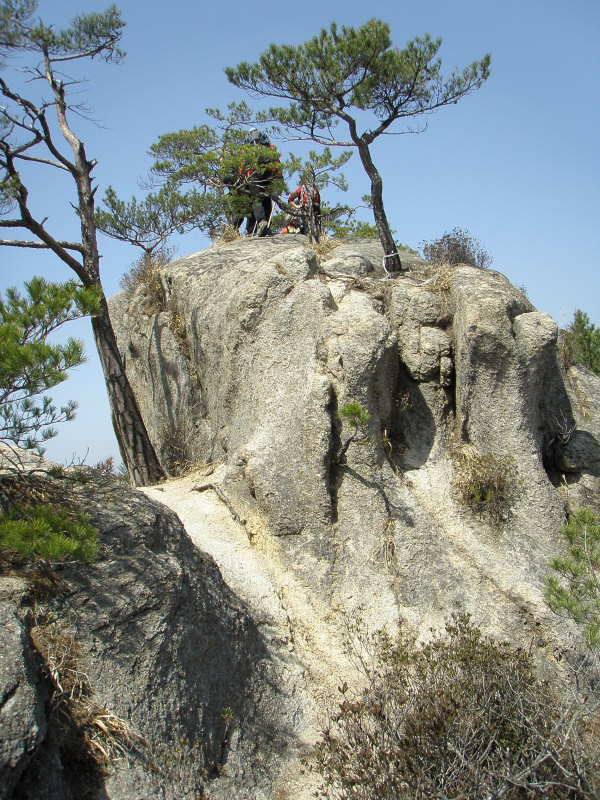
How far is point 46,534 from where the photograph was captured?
14.2ft

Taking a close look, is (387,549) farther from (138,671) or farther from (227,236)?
(227,236)

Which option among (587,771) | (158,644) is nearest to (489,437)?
(587,771)

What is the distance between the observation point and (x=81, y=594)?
16.4ft

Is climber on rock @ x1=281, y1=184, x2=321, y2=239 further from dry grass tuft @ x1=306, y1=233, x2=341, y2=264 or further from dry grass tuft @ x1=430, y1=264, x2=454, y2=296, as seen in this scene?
dry grass tuft @ x1=430, y1=264, x2=454, y2=296

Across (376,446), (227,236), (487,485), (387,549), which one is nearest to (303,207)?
(227,236)

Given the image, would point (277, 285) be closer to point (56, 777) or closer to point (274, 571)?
point (274, 571)

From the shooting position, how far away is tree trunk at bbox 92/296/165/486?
32.0 ft

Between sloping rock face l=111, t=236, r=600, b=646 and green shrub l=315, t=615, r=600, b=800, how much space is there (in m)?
1.35

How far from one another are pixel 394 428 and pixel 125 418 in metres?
4.01

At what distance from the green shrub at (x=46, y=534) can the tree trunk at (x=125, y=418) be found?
4934mm

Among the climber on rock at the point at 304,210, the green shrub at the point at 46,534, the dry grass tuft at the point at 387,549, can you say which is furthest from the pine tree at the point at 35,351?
the climber on rock at the point at 304,210

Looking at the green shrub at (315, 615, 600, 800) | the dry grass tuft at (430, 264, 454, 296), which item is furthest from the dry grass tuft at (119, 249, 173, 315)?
the green shrub at (315, 615, 600, 800)

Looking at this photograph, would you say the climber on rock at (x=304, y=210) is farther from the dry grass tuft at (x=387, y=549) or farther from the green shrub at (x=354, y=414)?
the dry grass tuft at (x=387, y=549)

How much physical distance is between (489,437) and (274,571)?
2.84 metres
